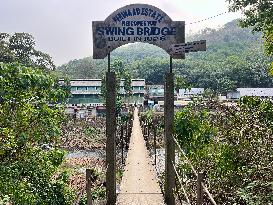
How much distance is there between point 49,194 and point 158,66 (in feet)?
235

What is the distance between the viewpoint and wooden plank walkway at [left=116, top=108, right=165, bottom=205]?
6141 mm

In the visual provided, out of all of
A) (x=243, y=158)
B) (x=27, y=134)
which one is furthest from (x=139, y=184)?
(x=27, y=134)

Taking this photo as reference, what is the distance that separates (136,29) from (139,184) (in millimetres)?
2908

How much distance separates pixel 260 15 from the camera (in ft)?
29.7

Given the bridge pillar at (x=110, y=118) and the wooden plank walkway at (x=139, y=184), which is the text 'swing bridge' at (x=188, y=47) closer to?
the bridge pillar at (x=110, y=118)

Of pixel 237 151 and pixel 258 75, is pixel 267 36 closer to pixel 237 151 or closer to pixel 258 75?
pixel 237 151

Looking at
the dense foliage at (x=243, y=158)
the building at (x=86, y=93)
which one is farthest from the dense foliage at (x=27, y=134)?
the building at (x=86, y=93)

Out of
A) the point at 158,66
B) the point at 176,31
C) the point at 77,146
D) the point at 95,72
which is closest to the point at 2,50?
the point at 77,146

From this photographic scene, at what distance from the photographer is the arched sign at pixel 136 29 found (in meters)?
5.70

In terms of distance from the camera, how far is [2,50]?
1297 inches

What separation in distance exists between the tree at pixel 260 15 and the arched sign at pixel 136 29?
3429mm

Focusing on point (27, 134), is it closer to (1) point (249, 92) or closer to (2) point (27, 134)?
(2) point (27, 134)

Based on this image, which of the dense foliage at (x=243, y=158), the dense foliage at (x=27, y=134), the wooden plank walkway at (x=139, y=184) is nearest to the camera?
the dense foliage at (x=243, y=158)

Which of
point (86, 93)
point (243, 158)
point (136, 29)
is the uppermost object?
point (136, 29)
